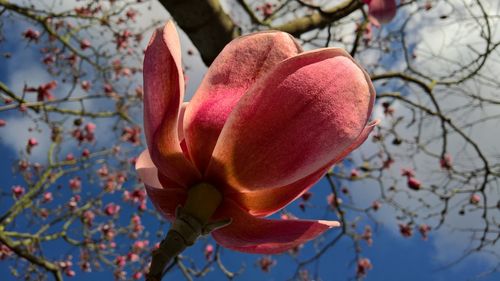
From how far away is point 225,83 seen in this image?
0.41 metres

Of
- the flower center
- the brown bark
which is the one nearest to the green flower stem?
the flower center

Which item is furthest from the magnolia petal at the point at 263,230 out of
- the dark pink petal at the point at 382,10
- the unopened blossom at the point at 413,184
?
the unopened blossom at the point at 413,184

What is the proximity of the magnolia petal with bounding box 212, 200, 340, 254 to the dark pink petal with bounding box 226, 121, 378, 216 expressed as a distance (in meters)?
0.01

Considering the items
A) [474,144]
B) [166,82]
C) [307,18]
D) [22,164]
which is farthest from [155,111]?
[22,164]

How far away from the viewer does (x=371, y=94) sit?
1.21ft

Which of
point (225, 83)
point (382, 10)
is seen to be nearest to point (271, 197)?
point (225, 83)

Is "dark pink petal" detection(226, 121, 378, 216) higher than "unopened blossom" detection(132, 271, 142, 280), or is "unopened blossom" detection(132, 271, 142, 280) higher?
"dark pink petal" detection(226, 121, 378, 216)

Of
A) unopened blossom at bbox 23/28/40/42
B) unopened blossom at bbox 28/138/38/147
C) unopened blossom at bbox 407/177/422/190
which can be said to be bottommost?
unopened blossom at bbox 407/177/422/190

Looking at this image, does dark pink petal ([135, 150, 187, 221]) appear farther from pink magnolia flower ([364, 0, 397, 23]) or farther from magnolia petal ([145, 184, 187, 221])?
pink magnolia flower ([364, 0, 397, 23])

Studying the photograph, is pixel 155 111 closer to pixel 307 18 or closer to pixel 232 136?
pixel 232 136

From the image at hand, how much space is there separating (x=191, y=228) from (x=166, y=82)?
0.40ft

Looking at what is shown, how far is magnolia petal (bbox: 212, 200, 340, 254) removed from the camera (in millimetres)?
372

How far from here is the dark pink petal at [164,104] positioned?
37 cm

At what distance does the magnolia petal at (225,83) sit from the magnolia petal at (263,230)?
0.05 metres
